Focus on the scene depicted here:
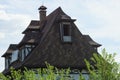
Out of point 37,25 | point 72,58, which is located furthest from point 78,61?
point 37,25

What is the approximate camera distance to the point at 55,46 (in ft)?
142

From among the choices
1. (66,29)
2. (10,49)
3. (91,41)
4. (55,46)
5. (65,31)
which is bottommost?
(55,46)

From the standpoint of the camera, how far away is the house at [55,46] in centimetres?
4194

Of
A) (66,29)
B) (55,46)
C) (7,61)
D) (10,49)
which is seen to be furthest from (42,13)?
(7,61)

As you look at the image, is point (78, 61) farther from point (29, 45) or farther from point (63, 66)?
point (29, 45)

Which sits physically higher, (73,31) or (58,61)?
(73,31)

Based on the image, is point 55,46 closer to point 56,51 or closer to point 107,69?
point 56,51

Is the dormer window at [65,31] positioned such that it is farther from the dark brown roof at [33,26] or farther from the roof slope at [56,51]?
the dark brown roof at [33,26]

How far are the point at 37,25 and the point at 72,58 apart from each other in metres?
7.40

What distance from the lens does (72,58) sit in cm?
4266

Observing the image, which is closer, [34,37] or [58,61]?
[58,61]

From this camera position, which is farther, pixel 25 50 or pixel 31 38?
pixel 31 38

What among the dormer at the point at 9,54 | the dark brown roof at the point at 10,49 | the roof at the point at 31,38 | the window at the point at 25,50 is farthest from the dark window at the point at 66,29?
the dark brown roof at the point at 10,49

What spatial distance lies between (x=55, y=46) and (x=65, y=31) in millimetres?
2024
